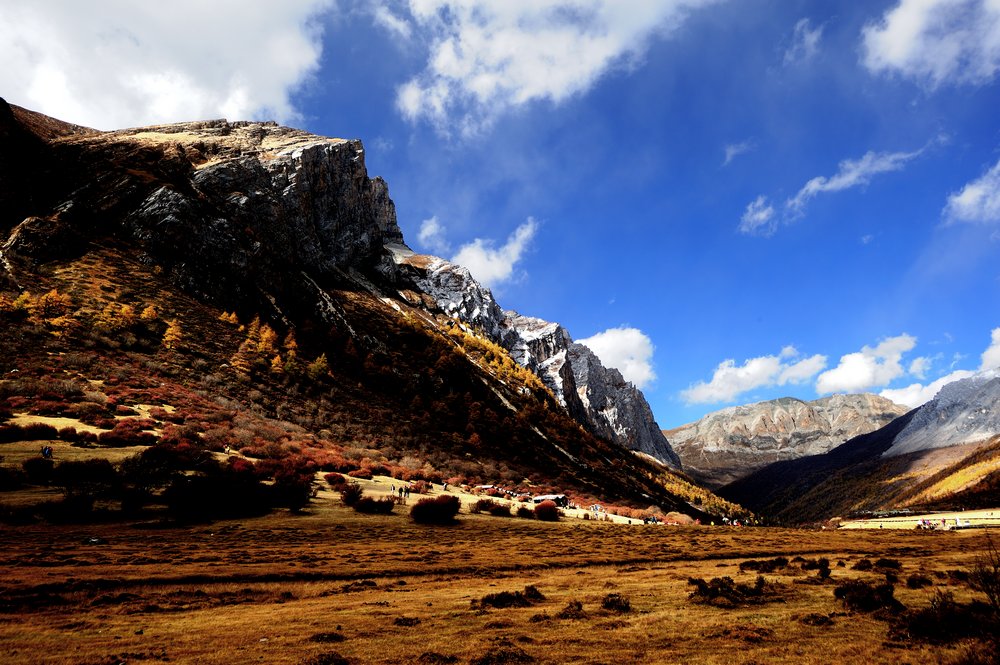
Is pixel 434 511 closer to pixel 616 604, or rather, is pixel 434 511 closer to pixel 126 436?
pixel 616 604

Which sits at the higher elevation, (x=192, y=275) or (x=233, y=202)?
(x=233, y=202)

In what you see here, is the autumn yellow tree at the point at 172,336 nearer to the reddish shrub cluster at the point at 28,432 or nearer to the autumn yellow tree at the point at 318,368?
the autumn yellow tree at the point at 318,368

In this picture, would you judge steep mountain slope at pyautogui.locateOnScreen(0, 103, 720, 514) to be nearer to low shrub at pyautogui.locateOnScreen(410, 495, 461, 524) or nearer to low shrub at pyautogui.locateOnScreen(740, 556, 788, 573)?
low shrub at pyautogui.locateOnScreen(410, 495, 461, 524)

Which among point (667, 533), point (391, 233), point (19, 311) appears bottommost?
point (667, 533)

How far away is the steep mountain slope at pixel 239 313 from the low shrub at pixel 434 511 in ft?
45.8

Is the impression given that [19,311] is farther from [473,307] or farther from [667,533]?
[473,307]

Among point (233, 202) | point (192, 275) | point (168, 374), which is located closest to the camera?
point (168, 374)

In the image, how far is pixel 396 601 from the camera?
19000 mm

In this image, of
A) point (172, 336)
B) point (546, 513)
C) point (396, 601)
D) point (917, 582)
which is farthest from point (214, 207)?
point (917, 582)

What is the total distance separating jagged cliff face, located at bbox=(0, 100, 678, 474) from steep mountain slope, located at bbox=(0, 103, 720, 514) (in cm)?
33

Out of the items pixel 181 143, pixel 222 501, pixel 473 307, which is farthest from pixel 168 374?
pixel 473 307

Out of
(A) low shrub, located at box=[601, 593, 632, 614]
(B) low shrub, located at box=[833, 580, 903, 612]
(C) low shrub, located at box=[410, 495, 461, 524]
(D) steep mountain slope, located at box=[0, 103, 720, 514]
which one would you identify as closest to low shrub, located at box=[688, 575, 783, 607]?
(B) low shrub, located at box=[833, 580, 903, 612]

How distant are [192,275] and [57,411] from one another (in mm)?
38678

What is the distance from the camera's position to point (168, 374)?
177 ft
